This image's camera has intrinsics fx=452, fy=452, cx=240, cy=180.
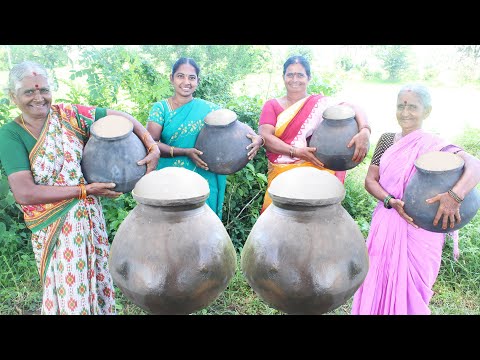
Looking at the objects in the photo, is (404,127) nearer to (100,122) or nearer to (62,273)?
(100,122)

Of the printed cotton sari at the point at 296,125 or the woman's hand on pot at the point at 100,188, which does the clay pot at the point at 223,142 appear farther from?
the woman's hand on pot at the point at 100,188

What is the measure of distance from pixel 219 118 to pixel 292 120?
0.60m

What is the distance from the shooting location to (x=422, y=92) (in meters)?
2.68

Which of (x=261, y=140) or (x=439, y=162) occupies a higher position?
(x=439, y=162)

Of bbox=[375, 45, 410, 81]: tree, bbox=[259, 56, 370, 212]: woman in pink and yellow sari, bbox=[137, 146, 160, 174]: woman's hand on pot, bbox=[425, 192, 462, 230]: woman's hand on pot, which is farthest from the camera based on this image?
bbox=[375, 45, 410, 81]: tree

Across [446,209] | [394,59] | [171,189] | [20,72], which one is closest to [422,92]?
[446,209]

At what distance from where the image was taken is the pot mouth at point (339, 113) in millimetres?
2920

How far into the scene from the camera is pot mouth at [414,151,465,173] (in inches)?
92.7

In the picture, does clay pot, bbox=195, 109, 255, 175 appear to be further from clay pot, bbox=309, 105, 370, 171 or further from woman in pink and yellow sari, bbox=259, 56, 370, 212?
clay pot, bbox=309, 105, 370, 171

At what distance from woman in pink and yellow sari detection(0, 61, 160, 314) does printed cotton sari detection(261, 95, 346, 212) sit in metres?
1.05

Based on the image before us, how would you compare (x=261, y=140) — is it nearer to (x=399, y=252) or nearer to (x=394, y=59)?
(x=399, y=252)

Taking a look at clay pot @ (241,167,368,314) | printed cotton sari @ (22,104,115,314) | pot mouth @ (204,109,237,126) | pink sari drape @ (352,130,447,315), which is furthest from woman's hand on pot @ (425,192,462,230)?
printed cotton sari @ (22,104,115,314)

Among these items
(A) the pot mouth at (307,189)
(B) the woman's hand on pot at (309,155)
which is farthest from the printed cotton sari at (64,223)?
(B) the woman's hand on pot at (309,155)

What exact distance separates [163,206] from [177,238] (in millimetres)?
154
